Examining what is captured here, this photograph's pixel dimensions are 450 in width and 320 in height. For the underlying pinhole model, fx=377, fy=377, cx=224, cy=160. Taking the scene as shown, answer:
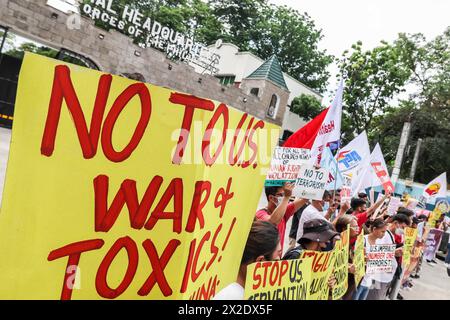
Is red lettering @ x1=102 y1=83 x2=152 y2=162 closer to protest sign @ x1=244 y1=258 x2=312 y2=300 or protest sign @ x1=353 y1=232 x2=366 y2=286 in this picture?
protest sign @ x1=244 y1=258 x2=312 y2=300

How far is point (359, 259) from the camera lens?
3.47 meters

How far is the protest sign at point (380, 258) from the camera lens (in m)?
3.80

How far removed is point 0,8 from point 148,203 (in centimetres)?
1223

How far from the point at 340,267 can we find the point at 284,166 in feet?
2.92

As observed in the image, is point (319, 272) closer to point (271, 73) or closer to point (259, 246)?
point (259, 246)

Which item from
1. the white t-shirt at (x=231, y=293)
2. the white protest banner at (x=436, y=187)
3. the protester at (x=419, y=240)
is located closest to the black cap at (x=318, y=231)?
the white t-shirt at (x=231, y=293)

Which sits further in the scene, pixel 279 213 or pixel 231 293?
pixel 279 213

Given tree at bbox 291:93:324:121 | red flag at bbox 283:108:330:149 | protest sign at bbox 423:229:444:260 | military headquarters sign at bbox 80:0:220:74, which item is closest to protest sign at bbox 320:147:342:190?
red flag at bbox 283:108:330:149

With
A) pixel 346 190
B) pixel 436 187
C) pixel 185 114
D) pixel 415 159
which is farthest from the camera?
pixel 415 159

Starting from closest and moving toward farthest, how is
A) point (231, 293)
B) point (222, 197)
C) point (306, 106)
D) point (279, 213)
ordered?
point (222, 197) < point (231, 293) < point (279, 213) < point (306, 106)

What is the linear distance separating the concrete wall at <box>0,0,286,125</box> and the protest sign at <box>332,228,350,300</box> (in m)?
11.6

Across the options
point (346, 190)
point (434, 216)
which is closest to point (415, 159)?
point (434, 216)
